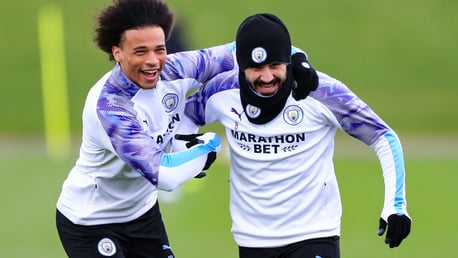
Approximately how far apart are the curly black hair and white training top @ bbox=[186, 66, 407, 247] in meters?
0.64

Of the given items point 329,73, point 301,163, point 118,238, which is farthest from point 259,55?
point 329,73

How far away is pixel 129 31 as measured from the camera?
19.7 ft

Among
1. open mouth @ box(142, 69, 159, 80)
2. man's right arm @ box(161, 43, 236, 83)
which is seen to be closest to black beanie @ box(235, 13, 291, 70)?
man's right arm @ box(161, 43, 236, 83)

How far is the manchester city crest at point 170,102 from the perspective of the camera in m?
6.25

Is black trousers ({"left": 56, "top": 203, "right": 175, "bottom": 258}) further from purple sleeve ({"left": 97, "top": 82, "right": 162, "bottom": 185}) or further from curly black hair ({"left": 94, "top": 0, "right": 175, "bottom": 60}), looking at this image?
curly black hair ({"left": 94, "top": 0, "right": 175, "bottom": 60})

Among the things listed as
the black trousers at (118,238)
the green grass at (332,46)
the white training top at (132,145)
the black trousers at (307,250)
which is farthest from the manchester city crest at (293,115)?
the green grass at (332,46)

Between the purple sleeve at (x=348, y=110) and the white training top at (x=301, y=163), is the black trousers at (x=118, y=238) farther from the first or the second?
the purple sleeve at (x=348, y=110)

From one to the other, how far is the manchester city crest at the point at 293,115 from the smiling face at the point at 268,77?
0.64ft

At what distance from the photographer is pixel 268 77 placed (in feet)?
19.2

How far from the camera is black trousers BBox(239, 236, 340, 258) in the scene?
19.7 feet

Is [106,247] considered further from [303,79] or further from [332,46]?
[332,46]
